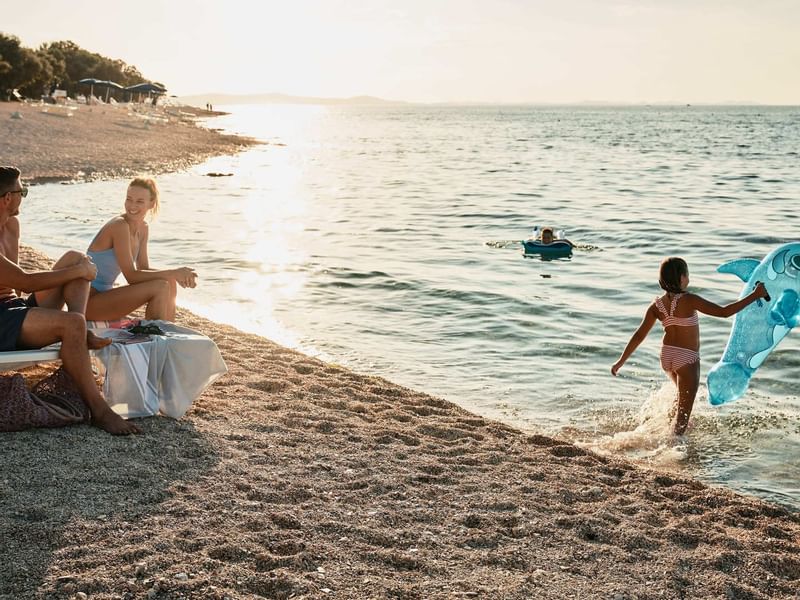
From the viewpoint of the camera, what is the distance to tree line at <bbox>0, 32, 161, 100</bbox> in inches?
2170

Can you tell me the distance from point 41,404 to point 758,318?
490cm

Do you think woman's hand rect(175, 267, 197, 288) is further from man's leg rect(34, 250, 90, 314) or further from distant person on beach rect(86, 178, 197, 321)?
man's leg rect(34, 250, 90, 314)

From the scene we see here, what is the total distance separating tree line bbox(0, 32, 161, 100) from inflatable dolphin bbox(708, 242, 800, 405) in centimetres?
5473

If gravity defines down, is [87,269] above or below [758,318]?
above

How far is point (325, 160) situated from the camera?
43938mm

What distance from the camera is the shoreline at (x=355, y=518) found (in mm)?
3779

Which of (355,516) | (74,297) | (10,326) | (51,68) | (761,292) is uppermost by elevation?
(51,68)

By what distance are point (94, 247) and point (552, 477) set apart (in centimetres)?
366

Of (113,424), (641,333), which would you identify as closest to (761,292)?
(641,333)

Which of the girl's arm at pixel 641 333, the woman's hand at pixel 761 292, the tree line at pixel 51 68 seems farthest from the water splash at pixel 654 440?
the tree line at pixel 51 68

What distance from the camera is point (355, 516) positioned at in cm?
446

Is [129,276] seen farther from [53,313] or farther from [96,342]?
[53,313]

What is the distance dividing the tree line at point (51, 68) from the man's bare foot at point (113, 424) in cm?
5396

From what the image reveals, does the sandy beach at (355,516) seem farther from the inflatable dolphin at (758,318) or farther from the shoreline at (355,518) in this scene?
the inflatable dolphin at (758,318)
